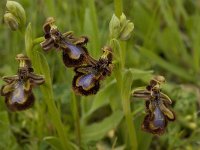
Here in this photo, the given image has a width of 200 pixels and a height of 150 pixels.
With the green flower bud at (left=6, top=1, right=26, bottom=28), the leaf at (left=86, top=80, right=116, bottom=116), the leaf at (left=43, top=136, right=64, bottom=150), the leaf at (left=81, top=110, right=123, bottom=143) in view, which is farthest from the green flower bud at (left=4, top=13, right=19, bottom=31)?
the leaf at (left=81, top=110, right=123, bottom=143)

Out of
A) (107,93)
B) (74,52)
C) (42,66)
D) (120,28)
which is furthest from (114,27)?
(107,93)

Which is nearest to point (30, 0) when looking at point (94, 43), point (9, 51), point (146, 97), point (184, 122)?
point (9, 51)

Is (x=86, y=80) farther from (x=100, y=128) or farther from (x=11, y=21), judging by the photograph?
(x=100, y=128)

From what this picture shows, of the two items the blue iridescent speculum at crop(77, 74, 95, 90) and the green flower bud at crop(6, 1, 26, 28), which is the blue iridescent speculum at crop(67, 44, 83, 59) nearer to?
the blue iridescent speculum at crop(77, 74, 95, 90)

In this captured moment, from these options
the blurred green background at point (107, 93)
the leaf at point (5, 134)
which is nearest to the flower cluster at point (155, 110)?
the blurred green background at point (107, 93)

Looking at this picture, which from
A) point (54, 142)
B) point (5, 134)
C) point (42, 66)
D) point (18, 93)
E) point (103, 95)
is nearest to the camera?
point (18, 93)

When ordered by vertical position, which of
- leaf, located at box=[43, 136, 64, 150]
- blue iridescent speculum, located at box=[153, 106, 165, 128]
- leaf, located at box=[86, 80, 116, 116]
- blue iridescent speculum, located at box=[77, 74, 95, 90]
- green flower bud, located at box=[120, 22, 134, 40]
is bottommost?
leaf, located at box=[43, 136, 64, 150]

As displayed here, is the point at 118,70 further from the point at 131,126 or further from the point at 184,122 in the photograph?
the point at 184,122

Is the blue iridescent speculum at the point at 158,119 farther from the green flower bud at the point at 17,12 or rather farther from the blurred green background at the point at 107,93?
the green flower bud at the point at 17,12
